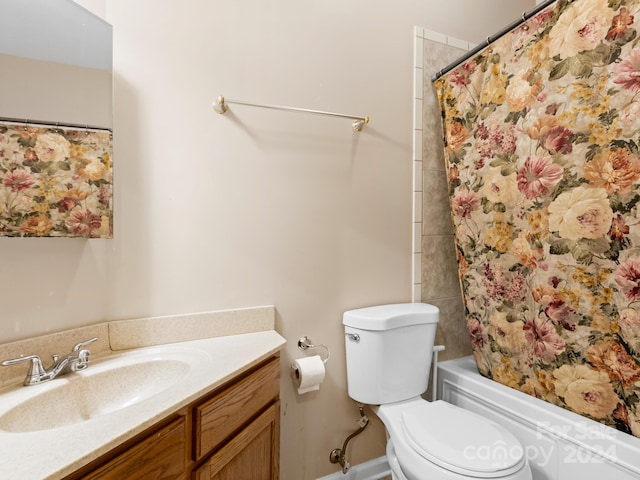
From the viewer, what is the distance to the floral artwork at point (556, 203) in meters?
1.02

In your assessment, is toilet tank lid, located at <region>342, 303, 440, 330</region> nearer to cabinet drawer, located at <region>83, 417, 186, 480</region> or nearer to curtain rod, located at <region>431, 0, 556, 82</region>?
cabinet drawer, located at <region>83, 417, 186, 480</region>

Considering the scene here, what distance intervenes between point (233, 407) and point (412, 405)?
2.86 ft

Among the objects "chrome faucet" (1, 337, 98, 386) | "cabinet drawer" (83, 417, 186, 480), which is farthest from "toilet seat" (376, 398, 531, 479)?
"chrome faucet" (1, 337, 98, 386)

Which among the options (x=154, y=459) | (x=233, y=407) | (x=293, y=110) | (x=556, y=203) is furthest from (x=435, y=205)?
(x=154, y=459)

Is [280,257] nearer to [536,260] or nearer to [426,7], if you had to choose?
[536,260]

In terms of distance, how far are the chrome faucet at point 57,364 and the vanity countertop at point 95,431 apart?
23mm

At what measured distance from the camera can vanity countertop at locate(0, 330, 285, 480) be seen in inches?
22.2

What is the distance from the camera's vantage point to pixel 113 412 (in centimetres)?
72

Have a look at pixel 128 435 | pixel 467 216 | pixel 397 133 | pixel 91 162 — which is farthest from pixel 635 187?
pixel 91 162

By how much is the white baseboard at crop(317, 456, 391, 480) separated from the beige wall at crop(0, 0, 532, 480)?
4cm

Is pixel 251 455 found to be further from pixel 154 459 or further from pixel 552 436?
pixel 552 436

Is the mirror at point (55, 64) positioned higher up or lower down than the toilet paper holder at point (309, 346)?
higher up

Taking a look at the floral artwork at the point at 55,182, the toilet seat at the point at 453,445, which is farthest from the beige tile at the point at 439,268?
the floral artwork at the point at 55,182

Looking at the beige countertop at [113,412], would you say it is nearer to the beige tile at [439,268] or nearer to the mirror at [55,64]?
the mirror at [55,64]
